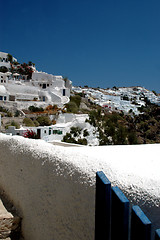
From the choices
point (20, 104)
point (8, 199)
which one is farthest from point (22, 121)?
point (8, 199)

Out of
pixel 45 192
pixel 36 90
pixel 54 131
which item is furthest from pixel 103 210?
pixel 36 90

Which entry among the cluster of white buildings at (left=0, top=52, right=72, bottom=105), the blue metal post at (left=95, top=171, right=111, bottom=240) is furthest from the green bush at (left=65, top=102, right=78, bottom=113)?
the blue metal post at (left=95, top=171, right=111, bottom=240)

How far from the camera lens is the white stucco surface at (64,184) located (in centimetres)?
171

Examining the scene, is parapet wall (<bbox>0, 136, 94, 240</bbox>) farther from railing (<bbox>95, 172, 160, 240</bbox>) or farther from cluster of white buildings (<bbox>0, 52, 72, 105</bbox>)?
cluster of white buildings (<bbox>0, 52, 72, 105</bbox>)

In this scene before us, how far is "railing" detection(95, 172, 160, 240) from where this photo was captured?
1.31m

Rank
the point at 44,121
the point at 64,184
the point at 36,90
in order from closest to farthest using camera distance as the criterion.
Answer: the point at 64,184 < the point at 44,121 < the point at 36,90

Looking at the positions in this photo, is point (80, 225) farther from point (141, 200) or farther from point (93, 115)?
point (93, 115)

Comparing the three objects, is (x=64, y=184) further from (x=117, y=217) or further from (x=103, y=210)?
(x=117, y=217)

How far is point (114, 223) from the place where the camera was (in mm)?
1550

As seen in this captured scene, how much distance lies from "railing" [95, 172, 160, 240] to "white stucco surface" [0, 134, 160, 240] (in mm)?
195

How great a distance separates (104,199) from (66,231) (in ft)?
3.14

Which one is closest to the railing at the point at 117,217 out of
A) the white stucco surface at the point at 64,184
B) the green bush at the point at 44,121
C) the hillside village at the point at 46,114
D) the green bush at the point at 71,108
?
the white stucco surface at the point at 64,184

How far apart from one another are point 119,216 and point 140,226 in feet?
0.66

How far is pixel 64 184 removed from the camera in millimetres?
2330
